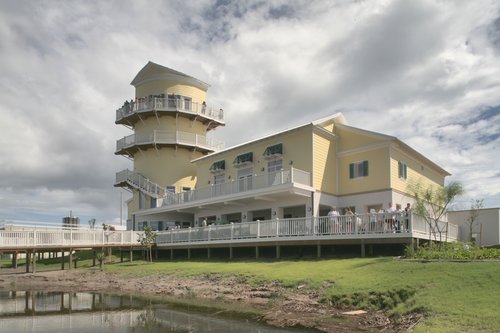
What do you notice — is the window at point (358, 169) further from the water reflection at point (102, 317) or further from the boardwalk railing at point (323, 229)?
the water reflection at point (102, 317)

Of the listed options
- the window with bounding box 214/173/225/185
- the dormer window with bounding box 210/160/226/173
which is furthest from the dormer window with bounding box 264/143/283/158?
the window with bounding box 214/173/225/185

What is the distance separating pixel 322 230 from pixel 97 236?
1638 cm

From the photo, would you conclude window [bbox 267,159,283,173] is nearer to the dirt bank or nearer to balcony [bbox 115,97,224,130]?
the dirt bank

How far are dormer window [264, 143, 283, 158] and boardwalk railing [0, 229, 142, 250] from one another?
11185mm

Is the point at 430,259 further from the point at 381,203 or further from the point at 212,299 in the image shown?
the point at 381,203

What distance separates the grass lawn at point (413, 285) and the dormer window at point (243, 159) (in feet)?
41.4

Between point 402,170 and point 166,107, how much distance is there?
847 inches

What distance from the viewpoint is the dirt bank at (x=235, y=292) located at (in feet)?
43.9

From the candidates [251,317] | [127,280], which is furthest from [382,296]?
[127,280]

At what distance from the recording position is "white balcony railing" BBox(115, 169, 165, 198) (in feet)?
136

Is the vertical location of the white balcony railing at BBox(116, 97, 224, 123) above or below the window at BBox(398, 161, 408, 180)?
above

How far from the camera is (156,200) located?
4097 cm

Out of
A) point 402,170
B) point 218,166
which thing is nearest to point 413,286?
point 402,170

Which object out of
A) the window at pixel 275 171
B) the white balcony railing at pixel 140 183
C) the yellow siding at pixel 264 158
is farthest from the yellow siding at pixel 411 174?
the white balcony railing at pixel 140 183
